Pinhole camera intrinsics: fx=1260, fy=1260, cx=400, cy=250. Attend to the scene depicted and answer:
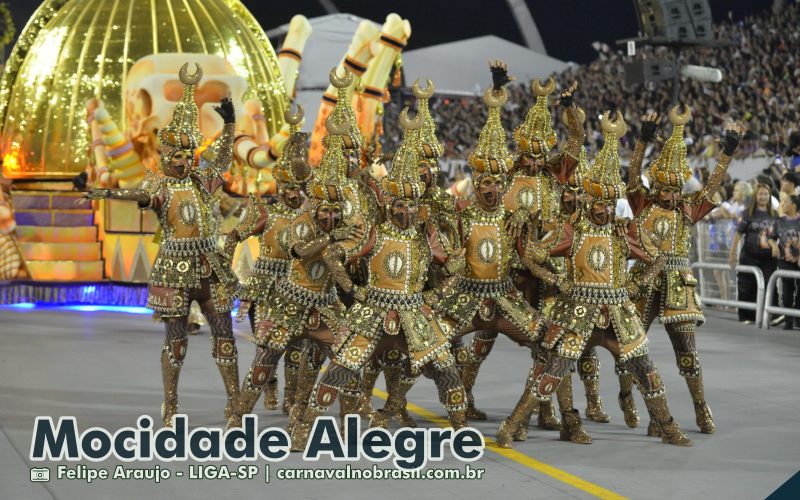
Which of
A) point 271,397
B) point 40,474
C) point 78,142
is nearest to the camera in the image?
point 40,474

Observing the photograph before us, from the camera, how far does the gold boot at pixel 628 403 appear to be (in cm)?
798

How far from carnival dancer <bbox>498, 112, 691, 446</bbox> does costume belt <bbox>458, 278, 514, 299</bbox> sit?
0.39 m

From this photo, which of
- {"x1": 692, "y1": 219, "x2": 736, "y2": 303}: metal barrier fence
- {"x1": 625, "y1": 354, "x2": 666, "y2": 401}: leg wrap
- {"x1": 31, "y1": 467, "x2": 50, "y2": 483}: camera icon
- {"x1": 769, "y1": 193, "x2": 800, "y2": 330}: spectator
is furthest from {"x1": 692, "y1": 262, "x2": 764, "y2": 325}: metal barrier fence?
{"x1": 31, "y1": 467, "x2": 50, "y2": 483}: camera icon

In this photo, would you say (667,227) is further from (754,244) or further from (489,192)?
(754,244)

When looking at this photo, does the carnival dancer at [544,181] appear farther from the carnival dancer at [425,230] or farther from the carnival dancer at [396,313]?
the carnival dancer at [396,313]

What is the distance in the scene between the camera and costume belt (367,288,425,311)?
274 inches

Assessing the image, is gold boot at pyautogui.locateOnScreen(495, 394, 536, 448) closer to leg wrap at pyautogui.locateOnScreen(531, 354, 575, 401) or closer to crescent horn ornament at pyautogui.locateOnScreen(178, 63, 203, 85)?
leg wrap at pyautogui.locateOnScreen(531, 354, 575, 401)

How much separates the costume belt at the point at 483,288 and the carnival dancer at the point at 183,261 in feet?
4.93

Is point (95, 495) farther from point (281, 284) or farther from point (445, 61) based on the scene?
point (445, 61)

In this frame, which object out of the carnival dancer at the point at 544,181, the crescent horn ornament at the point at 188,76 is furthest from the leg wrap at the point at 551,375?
the crescent horn ornament at the point at 188,76

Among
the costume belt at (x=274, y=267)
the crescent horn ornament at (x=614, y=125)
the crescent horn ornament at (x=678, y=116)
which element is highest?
the crescent horn ornament at (x=678, y=116)

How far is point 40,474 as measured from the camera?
654 cm

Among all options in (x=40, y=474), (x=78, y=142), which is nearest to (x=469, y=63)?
(x=78, y=142)

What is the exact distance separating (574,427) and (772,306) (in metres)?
6.60
